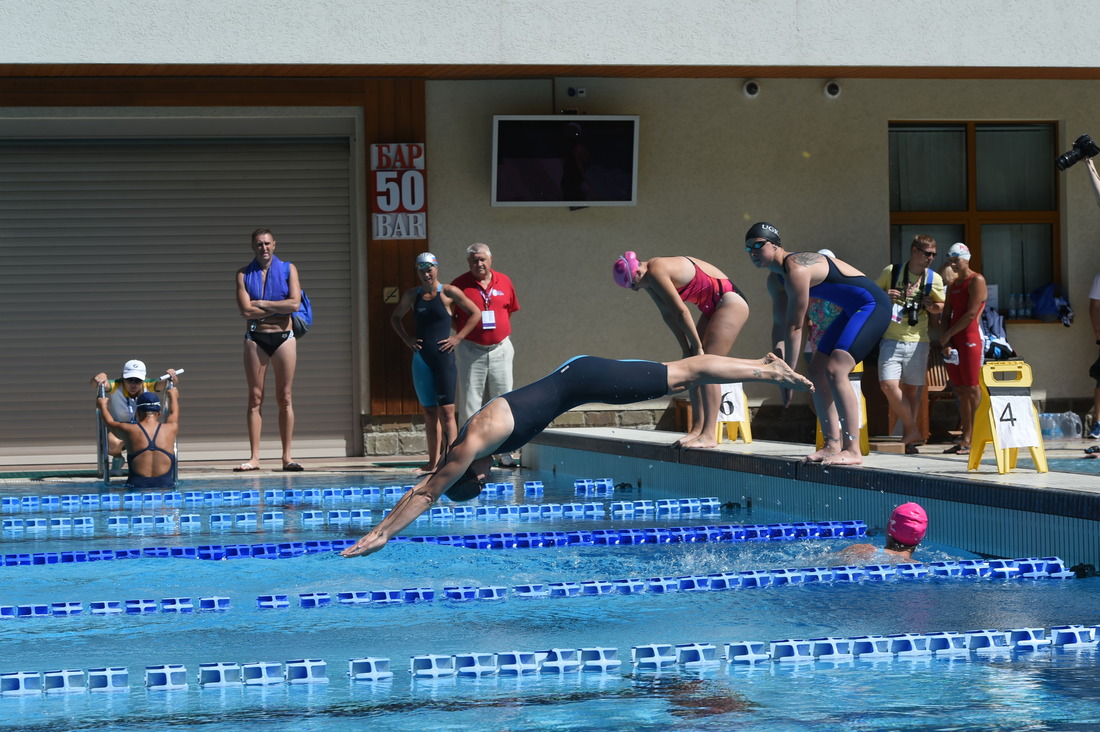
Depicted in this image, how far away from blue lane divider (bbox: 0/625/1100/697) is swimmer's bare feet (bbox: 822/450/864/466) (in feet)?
10.9

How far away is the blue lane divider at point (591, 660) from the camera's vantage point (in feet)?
14.3

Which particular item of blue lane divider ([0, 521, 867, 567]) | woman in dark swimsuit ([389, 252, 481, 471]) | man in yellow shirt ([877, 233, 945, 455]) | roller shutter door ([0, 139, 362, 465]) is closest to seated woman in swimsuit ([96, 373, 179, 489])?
woman in dark swimsuit ([389, 252, 481, 471])

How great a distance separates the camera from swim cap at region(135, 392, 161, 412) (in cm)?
998

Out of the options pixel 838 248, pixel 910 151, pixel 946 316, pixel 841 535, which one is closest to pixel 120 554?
pixel 841 535

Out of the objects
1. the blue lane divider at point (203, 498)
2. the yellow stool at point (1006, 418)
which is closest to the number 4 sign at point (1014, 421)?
Result: the yellow stool at point (1006, 418)

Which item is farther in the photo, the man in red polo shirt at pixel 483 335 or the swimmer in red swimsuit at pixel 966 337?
the man in red polo shirt at pixel 483 335

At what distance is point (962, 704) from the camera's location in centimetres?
397

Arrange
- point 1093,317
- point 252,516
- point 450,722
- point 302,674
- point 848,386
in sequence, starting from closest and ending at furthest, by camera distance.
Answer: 1. point 450,722
2. point 302,674
3. point 848,386
4. point 252,516
5. point 1093,317

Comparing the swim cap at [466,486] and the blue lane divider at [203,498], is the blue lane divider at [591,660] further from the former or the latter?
the blue lane divider at [203,498]

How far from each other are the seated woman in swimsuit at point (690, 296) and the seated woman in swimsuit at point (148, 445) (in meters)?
3.66

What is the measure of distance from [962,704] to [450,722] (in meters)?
1.43

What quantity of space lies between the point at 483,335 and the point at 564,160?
2762mm

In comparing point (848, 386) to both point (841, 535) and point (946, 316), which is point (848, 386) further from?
point (946, 316)

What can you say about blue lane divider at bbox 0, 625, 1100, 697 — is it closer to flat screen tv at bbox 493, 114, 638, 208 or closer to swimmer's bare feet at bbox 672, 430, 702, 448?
swimmer's bare feet at bbox 672, 430, 702, 448
